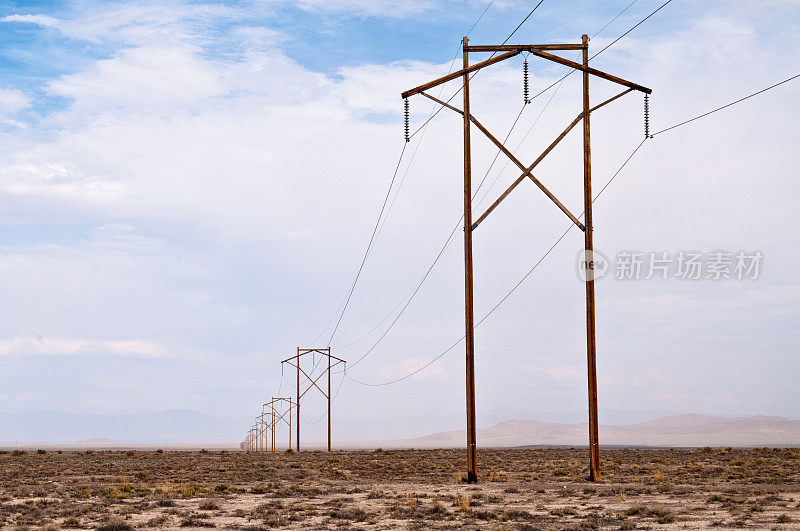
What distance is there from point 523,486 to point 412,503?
9253 millimetres

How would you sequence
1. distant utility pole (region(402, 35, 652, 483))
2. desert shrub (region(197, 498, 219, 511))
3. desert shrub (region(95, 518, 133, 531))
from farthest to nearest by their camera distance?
1. distant utility pole (region(402, 35, 652, 483))
2. desert shrub (region(197, 498, 219, 511))
3. desert shrub (region(95, 518, 133, 531))

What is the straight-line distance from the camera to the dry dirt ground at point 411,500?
75.9ft

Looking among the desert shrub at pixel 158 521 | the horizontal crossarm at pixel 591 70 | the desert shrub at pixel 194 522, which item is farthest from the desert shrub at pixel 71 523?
the horizontal crossarm at pixel 591 70

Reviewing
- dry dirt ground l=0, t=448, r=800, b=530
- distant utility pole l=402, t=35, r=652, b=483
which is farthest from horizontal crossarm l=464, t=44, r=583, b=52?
dry dirt ground l=0, t=448, r=800, b=530

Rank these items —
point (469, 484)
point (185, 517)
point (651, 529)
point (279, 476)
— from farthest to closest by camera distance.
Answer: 1. point (279, 476)
2. point (469, 484)
3. point (185, 517)
4. point (651, 529)

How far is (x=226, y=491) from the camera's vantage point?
1364 inches

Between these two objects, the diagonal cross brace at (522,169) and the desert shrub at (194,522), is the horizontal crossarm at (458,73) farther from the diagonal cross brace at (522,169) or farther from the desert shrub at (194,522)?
the desert shrub at (194,522)

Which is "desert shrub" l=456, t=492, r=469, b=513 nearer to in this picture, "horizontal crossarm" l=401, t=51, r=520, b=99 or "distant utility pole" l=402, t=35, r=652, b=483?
"distant utility pole" l=402, t=35, r=652, b=483

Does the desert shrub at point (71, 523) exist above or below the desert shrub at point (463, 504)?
A: below

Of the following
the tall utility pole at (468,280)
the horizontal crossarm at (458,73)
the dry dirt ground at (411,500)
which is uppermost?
the horizontal crossarm at (458,73)

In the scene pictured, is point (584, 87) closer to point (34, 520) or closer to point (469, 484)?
point (469, 484)

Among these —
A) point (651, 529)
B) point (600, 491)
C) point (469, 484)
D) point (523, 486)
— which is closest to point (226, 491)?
point (469, 484)

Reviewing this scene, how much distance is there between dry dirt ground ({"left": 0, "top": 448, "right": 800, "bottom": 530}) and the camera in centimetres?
2314

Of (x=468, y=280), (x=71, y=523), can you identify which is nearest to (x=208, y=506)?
(x=71, y=523)
